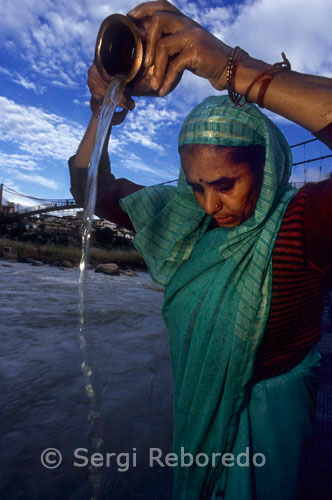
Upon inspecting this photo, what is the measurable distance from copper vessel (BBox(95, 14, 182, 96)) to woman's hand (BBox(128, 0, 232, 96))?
43 mm

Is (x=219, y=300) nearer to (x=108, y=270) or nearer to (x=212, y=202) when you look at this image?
(x=212, y=202)

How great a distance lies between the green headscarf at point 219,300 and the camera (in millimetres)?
960

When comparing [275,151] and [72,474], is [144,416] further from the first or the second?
[275,151]

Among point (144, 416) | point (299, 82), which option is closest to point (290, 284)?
point (299, 82)

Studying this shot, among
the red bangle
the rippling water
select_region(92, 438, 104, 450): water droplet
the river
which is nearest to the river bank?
the rippling water

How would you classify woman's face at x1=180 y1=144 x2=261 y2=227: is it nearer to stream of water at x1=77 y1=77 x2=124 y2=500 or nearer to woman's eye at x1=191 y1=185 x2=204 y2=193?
woman's eye at x1=191 y1=185 x2=204 y2=193

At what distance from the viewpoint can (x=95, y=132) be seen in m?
1.41

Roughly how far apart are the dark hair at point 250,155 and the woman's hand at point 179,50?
9.3 inches

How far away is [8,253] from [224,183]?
1337 centimetres

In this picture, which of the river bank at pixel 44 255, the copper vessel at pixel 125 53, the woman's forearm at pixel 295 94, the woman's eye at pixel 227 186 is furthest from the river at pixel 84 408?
the river bank at pixel 44 255

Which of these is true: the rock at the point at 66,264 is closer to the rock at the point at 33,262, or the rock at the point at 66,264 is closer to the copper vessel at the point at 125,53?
the rock at the point at 33,262

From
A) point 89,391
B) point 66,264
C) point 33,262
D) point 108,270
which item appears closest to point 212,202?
point 89,391

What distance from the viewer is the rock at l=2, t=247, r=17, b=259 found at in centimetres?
1230

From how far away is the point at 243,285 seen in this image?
38.8 inches
